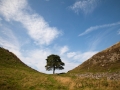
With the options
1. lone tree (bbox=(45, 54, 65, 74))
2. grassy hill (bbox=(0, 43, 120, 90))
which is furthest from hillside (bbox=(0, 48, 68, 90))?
lone tree (bbox=(45, 54, 65, 74))

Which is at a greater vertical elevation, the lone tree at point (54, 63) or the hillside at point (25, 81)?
the lone tree at point (54, 63)

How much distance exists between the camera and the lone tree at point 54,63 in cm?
8294

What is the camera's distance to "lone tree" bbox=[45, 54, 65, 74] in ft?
272

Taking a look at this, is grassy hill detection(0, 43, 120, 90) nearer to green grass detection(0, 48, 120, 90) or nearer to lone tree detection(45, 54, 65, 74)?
green grass detection(0, 48, 120, 90)

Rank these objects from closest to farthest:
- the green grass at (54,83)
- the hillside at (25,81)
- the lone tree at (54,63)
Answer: the green grass at (54,83) < the hillside at (25,81) < the lone tree at (54,63)

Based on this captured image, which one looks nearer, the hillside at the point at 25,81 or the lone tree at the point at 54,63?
the hillside at the point at 25,81

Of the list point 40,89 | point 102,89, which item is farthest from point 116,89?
point 40,89

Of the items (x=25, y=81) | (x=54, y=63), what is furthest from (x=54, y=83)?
(x=54, y=63)

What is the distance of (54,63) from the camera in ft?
272

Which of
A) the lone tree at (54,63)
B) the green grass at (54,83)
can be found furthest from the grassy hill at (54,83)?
the lone tree at (54,63)

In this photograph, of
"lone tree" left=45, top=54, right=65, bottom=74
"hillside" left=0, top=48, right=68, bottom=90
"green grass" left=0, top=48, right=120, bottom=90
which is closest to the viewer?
"green grass" left=0, top=48, right=120, bottom=90

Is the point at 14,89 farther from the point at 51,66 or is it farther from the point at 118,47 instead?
the point at 51,66

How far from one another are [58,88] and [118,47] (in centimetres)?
4977

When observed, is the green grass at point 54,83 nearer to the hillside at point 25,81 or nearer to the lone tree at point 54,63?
the hillside at point 25,81
